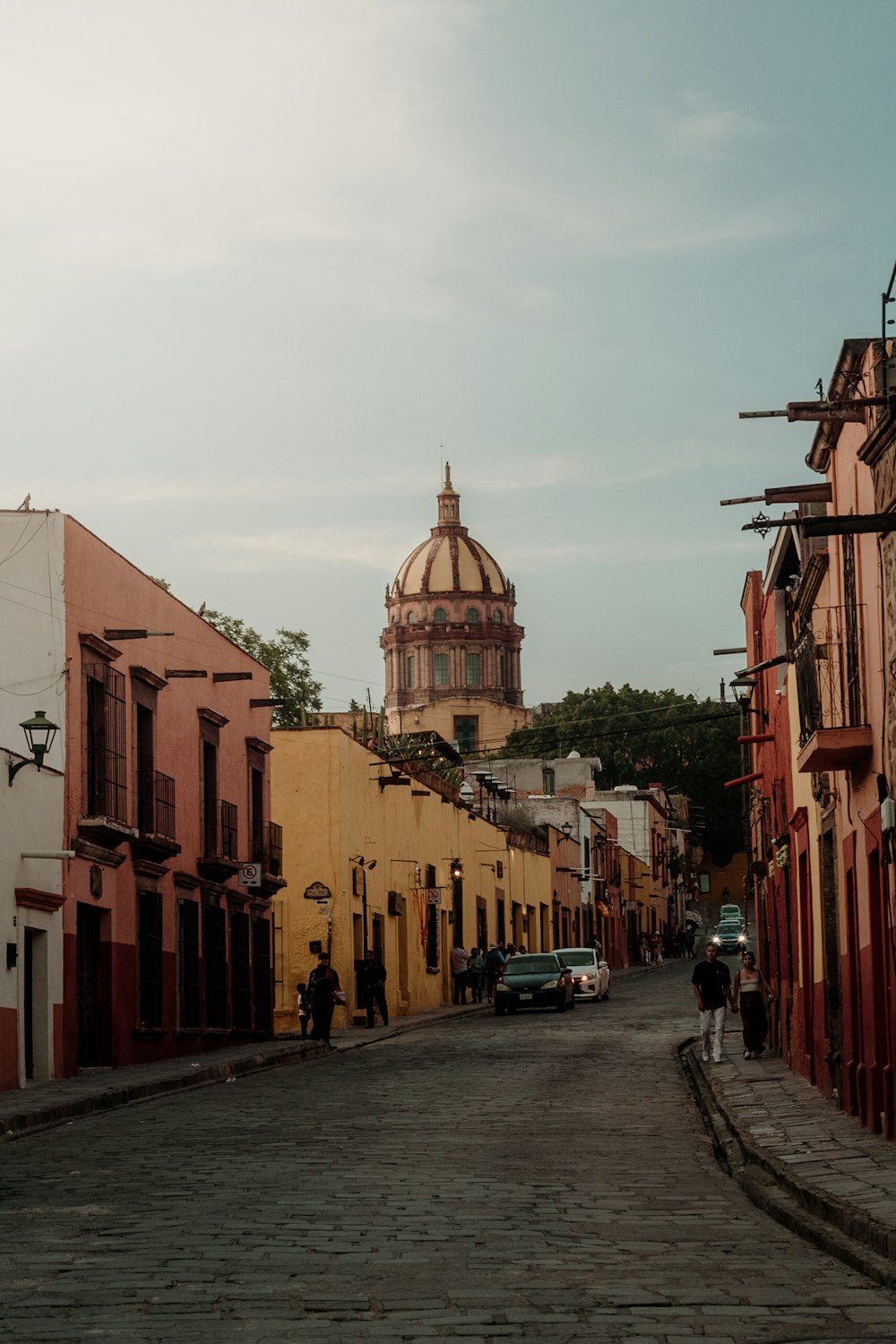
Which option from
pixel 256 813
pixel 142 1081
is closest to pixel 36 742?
pixel 142 1081

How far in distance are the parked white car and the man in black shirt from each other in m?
19.1

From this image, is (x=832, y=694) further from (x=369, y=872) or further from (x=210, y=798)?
(x=369, y=872)

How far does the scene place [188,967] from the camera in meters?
29.5

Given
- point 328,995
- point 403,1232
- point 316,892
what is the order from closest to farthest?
1. point 403,1232
2. point 328,995
3. point 316,892

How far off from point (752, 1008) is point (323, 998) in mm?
6992

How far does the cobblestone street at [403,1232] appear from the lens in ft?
25.1

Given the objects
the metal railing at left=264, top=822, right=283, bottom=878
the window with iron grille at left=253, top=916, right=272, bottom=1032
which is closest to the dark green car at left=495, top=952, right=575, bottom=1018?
the window with iron grille at left=253, top=916, right=272, bottom=1032

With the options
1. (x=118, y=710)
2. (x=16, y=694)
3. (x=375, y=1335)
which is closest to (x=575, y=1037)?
(x=118, y=710)

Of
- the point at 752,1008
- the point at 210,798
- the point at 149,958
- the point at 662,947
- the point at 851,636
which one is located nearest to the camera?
the point at 851,636

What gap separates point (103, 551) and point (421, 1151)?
43.2 feet

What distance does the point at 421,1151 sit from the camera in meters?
14.2

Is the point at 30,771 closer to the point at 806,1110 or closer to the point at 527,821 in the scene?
the point at 806,1110

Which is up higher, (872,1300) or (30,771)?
(30,771)

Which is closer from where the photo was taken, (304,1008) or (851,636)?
(851,636)
